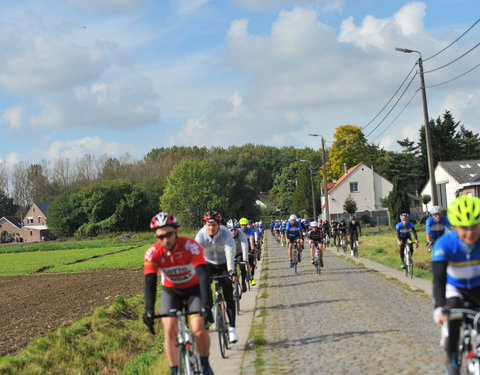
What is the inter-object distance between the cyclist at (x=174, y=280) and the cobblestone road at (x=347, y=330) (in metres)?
1.42

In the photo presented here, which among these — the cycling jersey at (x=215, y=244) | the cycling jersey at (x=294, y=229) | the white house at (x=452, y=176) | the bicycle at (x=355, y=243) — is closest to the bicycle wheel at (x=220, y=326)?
the cycling jersey at (x=215, y=244)

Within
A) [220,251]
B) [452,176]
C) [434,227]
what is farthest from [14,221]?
[220,251]

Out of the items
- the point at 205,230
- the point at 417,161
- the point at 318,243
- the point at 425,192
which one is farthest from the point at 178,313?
the point at 417,161

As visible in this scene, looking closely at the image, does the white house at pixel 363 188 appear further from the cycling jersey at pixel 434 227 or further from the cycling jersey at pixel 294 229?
the cycling jersey at pixel 434 227

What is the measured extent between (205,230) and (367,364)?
12.5 ft

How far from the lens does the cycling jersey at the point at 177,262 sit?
5.70 metres

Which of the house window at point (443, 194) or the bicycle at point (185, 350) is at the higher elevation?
the house window at point (443, 194)

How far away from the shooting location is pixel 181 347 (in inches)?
203

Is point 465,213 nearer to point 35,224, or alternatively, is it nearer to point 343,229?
point 343,229

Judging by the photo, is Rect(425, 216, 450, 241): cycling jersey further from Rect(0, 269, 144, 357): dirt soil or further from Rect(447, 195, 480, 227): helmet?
Rect(447, 195, 480, 227): helmet

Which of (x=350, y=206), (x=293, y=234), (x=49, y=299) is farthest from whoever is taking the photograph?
(x=350, y=206)

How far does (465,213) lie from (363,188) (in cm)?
6644

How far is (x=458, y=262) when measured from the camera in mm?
4719

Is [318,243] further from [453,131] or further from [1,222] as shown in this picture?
[1,222]
